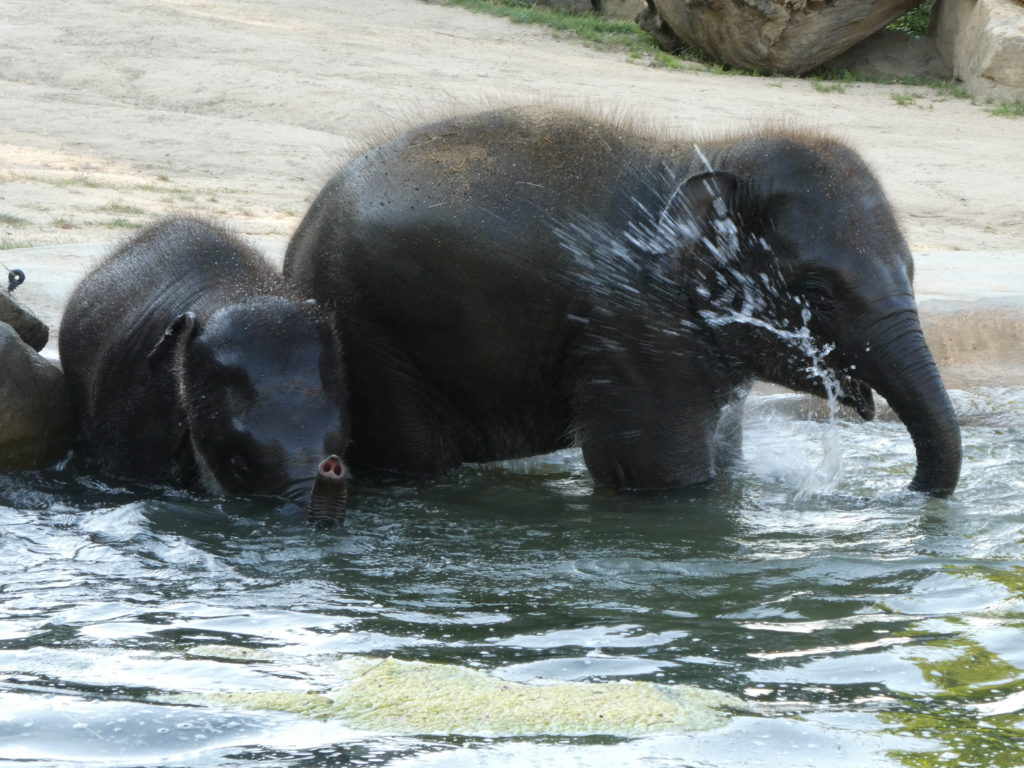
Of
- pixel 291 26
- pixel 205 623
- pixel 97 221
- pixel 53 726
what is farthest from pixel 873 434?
pixel 291 26

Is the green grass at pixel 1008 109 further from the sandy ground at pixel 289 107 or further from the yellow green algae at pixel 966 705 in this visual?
the yellow green algae at pixel 966 705

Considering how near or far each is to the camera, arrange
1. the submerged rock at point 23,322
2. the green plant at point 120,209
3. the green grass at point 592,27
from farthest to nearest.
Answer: the green grass at point 592,27 → the green plant at point 120,209 → the submerged rock at point 23,322

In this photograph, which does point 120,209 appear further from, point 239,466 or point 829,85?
point 829,85

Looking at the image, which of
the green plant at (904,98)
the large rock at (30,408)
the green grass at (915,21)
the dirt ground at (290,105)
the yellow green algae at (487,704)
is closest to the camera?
the yellow green algae at (487,704)

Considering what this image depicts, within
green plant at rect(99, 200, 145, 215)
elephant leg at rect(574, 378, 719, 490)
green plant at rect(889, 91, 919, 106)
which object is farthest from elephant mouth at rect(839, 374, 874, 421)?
green plant at rect(889, 91, 919, 106)

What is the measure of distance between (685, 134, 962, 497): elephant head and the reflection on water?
47cm

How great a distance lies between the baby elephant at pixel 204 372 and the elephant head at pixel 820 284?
1.43 m

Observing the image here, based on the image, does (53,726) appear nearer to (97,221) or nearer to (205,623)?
(205,623)

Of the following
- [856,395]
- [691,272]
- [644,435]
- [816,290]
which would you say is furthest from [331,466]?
[856,395]

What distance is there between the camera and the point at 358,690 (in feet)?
11.0

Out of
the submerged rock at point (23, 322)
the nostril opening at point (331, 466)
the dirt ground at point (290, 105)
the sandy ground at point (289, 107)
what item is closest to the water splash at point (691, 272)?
the nostril opening at point (331, 466)

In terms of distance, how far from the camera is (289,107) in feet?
50.8

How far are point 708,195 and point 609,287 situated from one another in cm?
47

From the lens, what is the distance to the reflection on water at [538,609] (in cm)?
306
